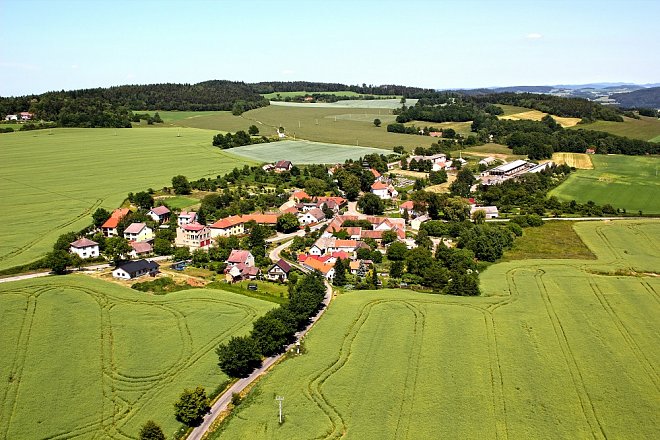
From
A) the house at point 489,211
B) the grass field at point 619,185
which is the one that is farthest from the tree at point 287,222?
the grass field at point 619,185

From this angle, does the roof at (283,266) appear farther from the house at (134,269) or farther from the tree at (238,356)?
the tree at (238,356)

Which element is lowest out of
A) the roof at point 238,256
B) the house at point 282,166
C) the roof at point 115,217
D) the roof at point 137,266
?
the roof at point 238,256

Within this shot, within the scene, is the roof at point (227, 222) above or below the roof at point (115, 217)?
below

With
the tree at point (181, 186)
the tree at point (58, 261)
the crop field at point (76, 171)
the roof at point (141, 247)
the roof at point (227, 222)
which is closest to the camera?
the tree at point (58, 261)

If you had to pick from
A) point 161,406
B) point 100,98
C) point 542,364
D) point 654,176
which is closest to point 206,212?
point 161,406

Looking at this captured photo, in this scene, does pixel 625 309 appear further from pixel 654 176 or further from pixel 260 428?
pixel 654 176

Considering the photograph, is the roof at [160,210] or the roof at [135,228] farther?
the roof at [160,210]
